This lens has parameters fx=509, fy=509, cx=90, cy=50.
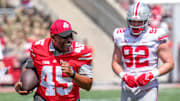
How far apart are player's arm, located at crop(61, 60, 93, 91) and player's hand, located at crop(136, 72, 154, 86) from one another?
33.4 inches

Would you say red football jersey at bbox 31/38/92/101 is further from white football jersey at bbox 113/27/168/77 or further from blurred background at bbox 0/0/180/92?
blurred background at bbox 0/0/180/92

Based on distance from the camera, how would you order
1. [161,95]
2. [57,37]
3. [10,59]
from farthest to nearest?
[10,59], [161,95], [57,37]

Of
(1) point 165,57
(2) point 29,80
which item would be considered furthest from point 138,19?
(2) point 29,80

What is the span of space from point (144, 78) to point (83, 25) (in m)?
9.52

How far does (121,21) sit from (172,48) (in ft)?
6.63

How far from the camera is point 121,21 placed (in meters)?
14.9

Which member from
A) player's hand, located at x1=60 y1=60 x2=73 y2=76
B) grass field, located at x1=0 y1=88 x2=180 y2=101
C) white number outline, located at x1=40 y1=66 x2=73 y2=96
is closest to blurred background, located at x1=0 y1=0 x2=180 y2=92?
grass field, located at x1=0 y1=88 x2=180 y2=101

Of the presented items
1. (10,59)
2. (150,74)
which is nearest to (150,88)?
(150,74)

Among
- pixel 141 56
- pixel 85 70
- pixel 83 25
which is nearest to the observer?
pixel 85 70

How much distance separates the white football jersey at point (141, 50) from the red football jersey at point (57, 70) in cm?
88

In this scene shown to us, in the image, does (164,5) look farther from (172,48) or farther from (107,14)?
(107,14)

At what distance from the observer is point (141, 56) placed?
5520 mm

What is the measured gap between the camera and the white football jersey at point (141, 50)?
18.1 feet

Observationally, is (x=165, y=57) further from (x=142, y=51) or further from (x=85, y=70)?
(x=85, y=70)
